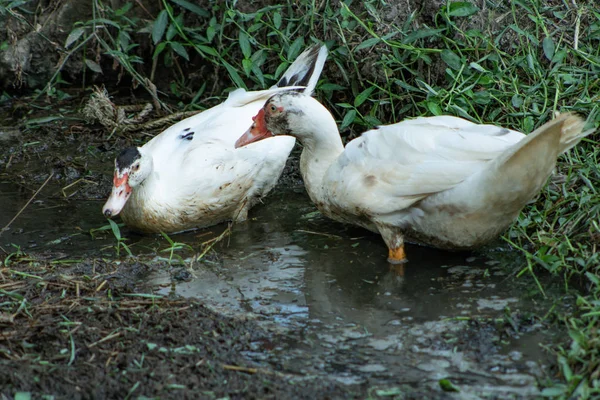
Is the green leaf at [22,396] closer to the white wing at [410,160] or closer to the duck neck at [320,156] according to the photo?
the white wing at [410,160]

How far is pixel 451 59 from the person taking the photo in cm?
593

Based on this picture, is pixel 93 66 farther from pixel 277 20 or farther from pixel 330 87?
pixel 330 87

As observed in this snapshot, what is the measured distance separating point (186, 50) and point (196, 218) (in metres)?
2.24

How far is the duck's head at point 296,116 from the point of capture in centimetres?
516

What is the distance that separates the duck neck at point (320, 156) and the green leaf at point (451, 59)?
1199 millimetres

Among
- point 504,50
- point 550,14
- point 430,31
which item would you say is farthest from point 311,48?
point 550,14

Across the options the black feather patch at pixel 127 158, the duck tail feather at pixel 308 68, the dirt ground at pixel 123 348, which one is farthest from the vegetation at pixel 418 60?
the dirt ground at pixel 123 348

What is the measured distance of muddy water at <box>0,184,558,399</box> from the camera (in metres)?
3.63

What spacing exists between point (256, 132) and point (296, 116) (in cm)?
34

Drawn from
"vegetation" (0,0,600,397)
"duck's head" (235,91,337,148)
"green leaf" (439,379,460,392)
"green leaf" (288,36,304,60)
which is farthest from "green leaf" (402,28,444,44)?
"green leaf" (439,379,460,392)

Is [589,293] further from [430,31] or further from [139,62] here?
[139,62]

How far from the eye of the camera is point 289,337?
3.98 metres

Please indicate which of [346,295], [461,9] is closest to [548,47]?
[461,9]

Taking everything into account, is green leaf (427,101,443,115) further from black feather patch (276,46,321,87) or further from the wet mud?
the wet mud
